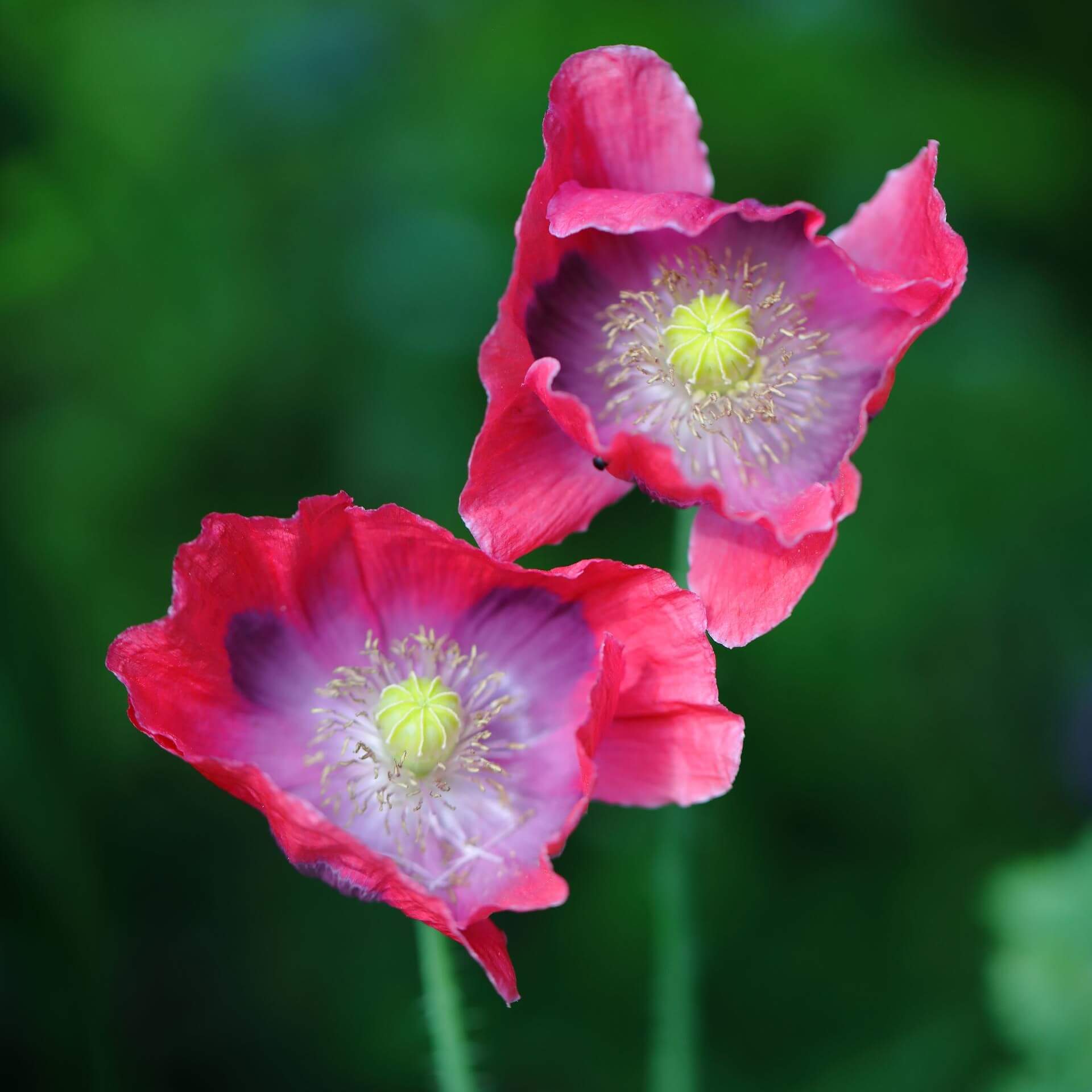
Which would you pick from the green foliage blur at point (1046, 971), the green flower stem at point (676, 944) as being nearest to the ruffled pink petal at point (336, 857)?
the green flower stem at point (676, 944)

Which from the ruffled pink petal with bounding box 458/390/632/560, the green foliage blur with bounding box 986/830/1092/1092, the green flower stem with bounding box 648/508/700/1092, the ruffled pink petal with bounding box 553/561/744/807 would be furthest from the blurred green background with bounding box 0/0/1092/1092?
the ruffled pink petal with bounding box 553/561/744/807

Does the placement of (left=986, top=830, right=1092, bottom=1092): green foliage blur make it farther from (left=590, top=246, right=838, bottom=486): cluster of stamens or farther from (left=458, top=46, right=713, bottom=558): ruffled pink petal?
(left=458, top=46, right=713, bottom=558): ruffled pink petal

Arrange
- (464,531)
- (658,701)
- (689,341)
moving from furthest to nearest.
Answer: (464,531), (689,341), (658,701)

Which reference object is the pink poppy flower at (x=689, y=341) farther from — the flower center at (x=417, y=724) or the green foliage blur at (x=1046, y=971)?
the green foliage blur at (x=1046, y=971)

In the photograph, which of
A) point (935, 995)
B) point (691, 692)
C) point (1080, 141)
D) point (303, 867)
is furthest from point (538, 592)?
point (1080, 141)

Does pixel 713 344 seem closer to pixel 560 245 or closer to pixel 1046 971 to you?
pixel 560 245

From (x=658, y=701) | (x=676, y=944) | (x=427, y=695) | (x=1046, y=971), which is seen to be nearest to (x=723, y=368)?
(x=658, y=701)
